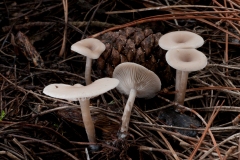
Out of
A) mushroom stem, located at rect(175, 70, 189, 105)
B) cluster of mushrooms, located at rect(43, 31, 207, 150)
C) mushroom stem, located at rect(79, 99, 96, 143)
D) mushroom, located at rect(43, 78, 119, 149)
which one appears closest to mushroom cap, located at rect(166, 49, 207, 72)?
cluster of mushrooms, located at rect(43, 31, 207, 150)

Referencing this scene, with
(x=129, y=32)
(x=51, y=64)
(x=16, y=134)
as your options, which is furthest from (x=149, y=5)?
(x=16, y=134)

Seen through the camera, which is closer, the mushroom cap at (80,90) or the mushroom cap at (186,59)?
the mushroom cap at (80,90)

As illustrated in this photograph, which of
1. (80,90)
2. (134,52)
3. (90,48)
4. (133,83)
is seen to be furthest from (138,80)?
(80,90)

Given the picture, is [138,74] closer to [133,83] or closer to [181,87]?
[133,83]

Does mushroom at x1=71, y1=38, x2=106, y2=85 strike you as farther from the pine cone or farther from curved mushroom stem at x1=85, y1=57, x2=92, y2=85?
the pine cone

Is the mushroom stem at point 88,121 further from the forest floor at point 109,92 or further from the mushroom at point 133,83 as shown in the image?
the mushroom at point 133,83

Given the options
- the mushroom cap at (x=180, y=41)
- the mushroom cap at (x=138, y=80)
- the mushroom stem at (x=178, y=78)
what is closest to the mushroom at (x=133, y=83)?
the mushroom cap at (x=138, y=80)
